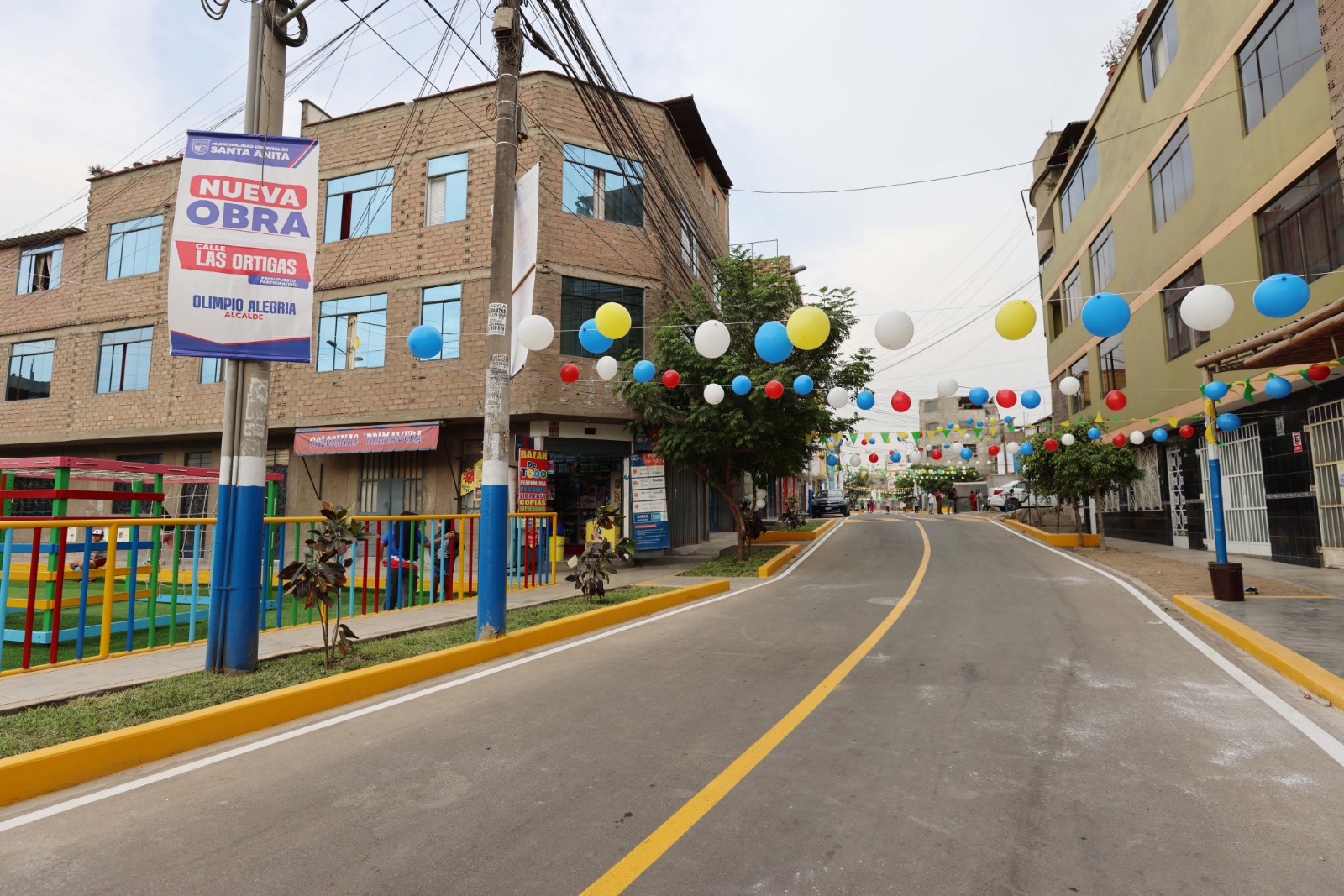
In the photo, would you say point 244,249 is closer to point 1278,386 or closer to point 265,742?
point 265,742

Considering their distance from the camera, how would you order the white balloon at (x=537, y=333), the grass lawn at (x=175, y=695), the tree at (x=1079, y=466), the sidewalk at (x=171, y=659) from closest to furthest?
the grass lawn at (x=175, y=695), the sidewalk at (x=171, y=659), the white balloon at (x=537, y=333), the tree at (x=1079, y=466)

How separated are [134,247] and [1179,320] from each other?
30.8m

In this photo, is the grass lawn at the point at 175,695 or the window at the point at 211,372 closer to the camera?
the grass lawn at the point at 175,695

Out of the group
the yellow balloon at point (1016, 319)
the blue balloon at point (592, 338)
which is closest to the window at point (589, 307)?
the blue balloon at point (592, 338)

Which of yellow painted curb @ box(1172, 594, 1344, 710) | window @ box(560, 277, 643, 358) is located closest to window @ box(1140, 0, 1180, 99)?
window @ box(560, 277, 643, 358)

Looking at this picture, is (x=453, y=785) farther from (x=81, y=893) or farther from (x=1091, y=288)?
(x=1091, y=288)

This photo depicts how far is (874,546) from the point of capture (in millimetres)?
20609

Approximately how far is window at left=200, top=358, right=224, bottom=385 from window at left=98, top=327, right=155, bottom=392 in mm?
2102

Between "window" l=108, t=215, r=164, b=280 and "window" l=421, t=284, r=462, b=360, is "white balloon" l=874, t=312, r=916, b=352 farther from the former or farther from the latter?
"window" l=108, t=215, r=164, b=280

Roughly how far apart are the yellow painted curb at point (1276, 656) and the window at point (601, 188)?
49.8 feet

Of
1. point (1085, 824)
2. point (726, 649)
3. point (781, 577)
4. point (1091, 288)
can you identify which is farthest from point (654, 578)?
point (1091, 288)

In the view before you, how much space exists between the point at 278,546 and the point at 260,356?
3254 mm

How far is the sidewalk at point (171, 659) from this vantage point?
5.41m

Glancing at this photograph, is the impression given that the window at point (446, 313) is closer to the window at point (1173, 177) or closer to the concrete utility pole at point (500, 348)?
the concrete utility pole at point (500, 348)
